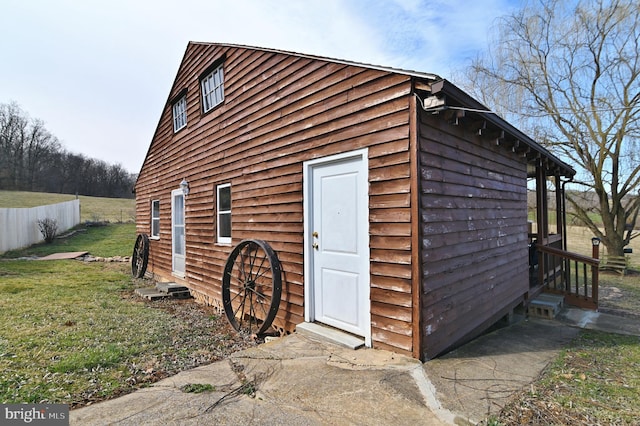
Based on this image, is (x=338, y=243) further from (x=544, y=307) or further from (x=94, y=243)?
(x=94, y=243)

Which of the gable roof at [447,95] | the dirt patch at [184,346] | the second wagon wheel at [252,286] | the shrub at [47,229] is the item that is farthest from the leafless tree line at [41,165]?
the gable roof at [447,95]

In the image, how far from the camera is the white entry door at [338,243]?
11.3ft

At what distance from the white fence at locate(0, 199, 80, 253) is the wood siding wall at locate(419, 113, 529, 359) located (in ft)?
59.2

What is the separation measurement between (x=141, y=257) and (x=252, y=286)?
22.6 feet

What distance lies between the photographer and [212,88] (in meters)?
7.00

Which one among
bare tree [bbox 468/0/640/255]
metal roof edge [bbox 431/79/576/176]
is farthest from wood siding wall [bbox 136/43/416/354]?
bare tree [bbox 468/0/640/255]

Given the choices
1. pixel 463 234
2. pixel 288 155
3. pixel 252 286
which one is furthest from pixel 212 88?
pixel 463 234

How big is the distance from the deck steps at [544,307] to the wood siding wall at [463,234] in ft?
1.57

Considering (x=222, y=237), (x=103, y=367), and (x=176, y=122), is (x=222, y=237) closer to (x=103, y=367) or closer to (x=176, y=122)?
(x=103, y=367)

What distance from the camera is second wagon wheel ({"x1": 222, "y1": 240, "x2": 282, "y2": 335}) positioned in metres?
4.49

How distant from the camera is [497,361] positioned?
3.21m

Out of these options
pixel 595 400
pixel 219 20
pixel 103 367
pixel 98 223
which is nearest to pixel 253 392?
pixel 103 367

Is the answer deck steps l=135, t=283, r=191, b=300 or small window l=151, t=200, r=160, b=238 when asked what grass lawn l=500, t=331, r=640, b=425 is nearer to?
deck steps l=135, t=283, r=191, b=300

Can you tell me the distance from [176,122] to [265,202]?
532 centimetres
